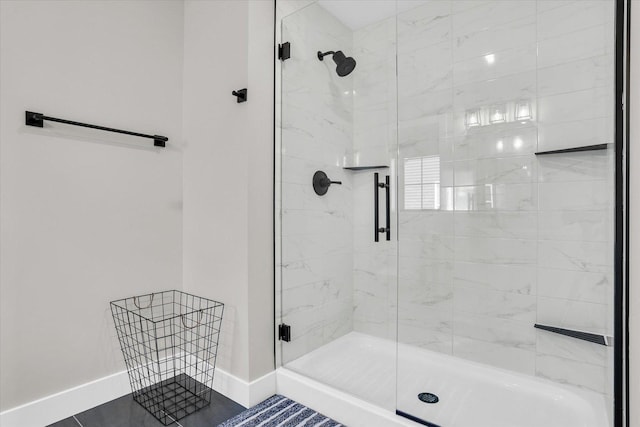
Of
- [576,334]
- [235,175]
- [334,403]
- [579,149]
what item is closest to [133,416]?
[334,403]

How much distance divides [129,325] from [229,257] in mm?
658

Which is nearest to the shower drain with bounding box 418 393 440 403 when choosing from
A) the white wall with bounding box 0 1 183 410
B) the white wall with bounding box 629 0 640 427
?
the white wall with bounding box 629 0 640 427

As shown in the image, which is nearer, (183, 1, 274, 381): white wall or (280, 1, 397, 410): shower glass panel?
(183, 1, 274, 381): white wall

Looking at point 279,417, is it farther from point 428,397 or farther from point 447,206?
point 447,206

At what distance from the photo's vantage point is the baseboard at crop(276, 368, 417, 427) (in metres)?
1.58

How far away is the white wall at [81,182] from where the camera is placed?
5.09 feet

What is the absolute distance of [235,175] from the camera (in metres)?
1.87

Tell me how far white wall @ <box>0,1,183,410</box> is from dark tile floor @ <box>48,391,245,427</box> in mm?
162

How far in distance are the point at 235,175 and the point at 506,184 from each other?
4.90 feet

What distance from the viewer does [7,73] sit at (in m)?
1.53


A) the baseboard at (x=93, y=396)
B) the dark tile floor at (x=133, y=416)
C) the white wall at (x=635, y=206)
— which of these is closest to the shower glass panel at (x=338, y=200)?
the baseboard at (x=93, y=396)

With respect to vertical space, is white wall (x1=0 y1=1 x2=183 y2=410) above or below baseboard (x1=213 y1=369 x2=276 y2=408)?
above

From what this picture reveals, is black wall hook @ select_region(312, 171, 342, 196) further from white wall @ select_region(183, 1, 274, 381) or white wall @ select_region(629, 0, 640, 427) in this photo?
white wall @ select_region(629, 0, 640, 427)

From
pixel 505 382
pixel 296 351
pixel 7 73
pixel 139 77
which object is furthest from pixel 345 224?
pixel 7 73
